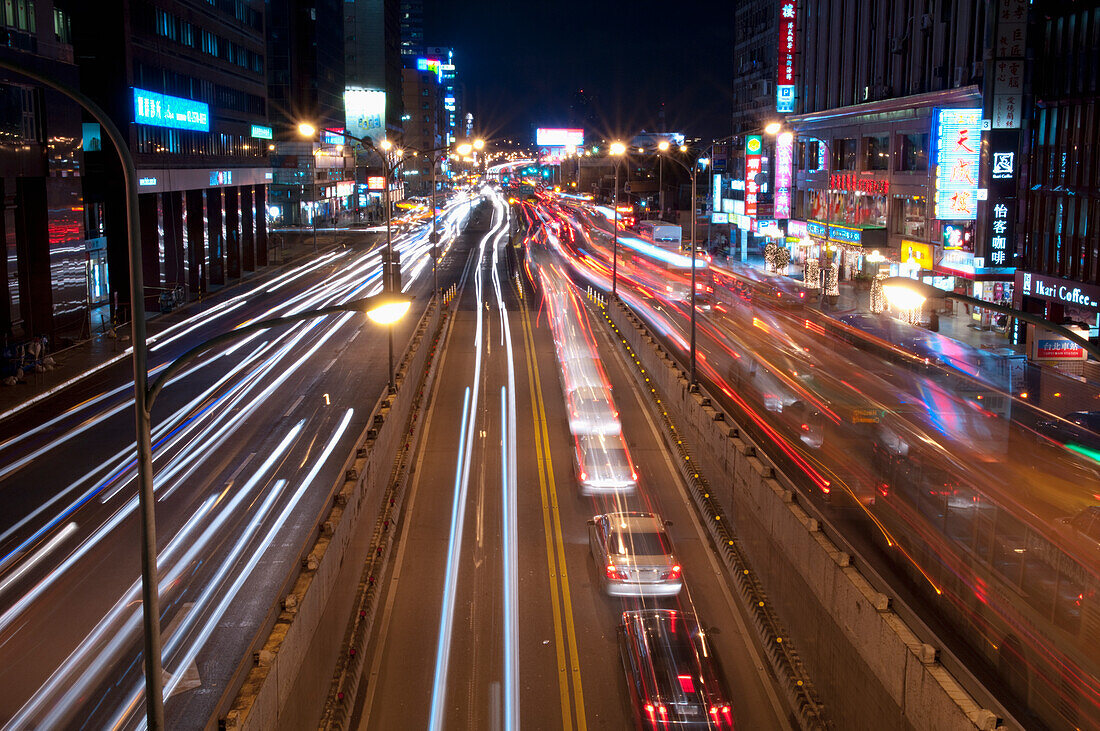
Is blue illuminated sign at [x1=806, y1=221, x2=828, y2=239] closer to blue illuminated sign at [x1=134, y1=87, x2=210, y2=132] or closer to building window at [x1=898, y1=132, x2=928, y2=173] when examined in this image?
building window at [x1=898, y1=132, x2=928, y2=173]

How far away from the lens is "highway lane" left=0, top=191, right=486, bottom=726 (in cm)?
1395

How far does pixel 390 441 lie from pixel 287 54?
9432 cm

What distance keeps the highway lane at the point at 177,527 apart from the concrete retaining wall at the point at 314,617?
1.38 m

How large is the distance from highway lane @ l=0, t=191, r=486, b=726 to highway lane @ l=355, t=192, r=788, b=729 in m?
2.28

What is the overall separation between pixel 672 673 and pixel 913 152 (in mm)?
43378

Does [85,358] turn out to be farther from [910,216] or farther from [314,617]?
[910,216]

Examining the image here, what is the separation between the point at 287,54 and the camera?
107750mm

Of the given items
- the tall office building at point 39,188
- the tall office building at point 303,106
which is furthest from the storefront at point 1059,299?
the tall office building at point 303,106

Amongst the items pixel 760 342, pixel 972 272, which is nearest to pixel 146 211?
pixel 760 342

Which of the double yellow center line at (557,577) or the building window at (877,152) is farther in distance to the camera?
the building window at (877,152)

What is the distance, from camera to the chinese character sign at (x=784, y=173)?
68.3m

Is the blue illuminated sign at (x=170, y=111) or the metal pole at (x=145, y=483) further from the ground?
the blue illuminated sign at (x=170, y=111)

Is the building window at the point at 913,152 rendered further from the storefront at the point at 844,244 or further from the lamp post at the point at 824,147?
the lamp post at the point at 824,147

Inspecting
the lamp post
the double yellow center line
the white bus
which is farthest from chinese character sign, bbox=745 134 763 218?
the double yellow center line
